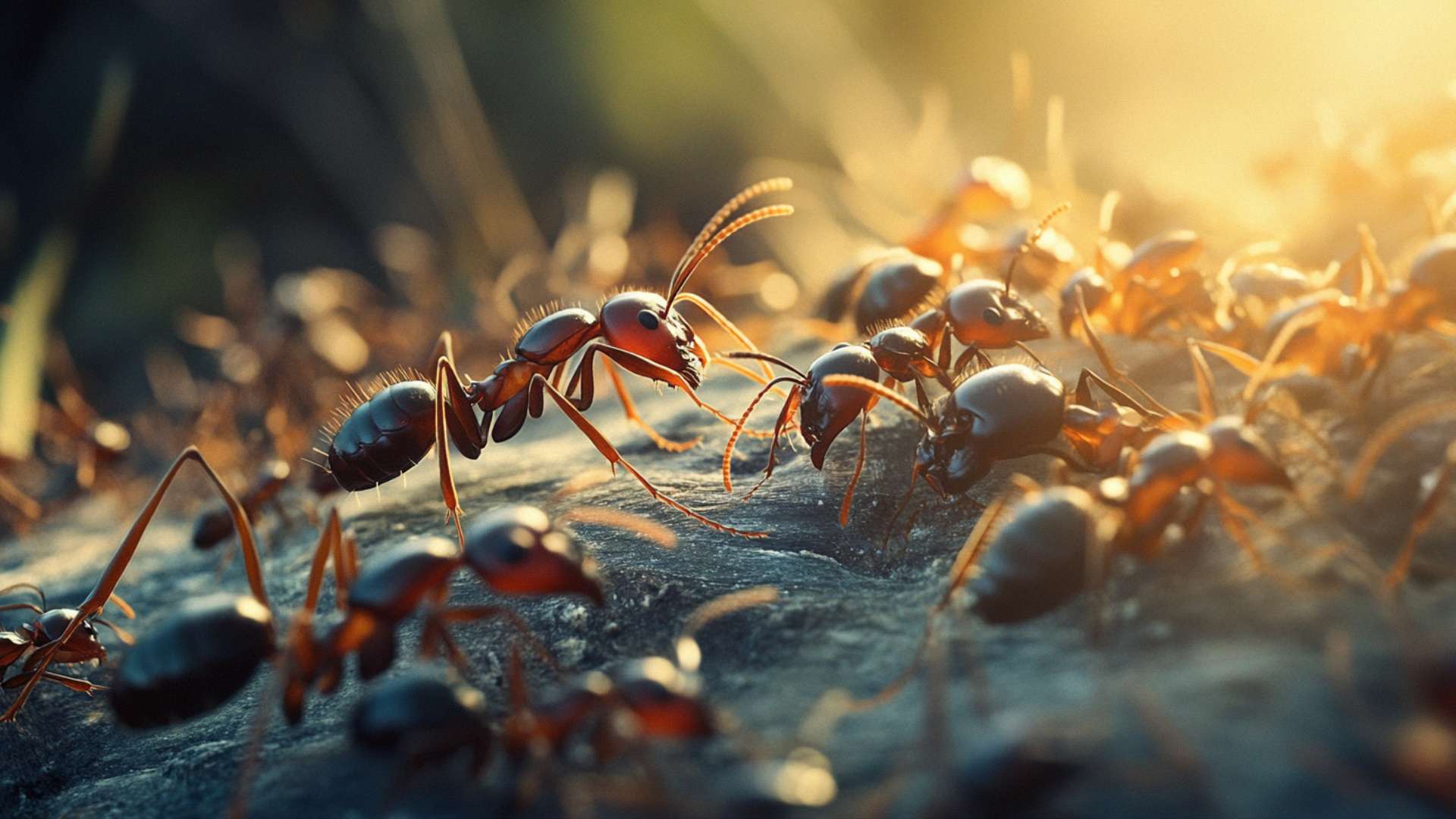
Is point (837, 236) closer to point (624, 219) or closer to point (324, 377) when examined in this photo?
point (624, 219)

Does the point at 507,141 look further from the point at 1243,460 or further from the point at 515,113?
the point at 1243,460

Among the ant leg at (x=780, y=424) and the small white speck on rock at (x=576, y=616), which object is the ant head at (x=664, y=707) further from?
the ant leg at (x=780, y=424)

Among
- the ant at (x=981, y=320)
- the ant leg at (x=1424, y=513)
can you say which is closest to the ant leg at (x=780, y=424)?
the ant at (x=981, y=320)

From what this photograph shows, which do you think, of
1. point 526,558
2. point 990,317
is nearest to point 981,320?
point 990,317

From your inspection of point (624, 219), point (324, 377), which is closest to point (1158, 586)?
point (324, 377)

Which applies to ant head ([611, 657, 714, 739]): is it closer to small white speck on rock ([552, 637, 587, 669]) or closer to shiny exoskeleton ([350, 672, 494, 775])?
shiny exoskeleton ([350, 672, 494, 775])
